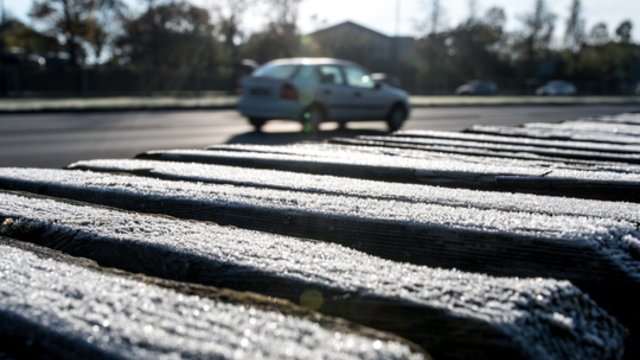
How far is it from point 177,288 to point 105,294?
95 millimetres

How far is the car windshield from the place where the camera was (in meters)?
14.6

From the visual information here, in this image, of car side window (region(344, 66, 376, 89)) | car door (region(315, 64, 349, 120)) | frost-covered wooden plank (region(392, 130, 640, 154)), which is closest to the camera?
frost-covered wooden plank (region(392, 130, 640, 154))

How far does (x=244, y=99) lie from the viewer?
1473cm

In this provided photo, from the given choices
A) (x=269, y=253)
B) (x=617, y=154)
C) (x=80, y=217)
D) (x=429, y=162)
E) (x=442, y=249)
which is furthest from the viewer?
(x=617, y=154)

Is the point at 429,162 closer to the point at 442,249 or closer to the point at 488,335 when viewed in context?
the point at 442,249

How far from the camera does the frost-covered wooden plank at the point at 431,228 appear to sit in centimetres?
111

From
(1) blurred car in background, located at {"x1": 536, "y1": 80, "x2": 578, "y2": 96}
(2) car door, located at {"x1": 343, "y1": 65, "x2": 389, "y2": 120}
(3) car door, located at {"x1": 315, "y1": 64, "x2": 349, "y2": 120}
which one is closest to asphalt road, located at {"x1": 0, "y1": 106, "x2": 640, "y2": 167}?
(3) car door, located at {"x1": 315, "y1": 64, "x2": 349, "y2": 120}

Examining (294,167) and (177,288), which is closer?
(177,288)

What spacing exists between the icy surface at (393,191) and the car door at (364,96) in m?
13.3

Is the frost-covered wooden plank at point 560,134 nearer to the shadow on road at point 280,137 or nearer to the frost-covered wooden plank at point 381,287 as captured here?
the frost-covered wooden plank at point 381,287

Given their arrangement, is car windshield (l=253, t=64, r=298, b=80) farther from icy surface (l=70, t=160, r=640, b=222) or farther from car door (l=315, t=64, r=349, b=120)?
icy surface (l=70, t=160, r=640, b=222)

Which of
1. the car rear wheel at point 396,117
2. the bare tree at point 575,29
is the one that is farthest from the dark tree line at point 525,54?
the car rear wheel at point 396,117

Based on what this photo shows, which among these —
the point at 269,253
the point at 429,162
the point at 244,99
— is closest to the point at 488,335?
the point at 269,253

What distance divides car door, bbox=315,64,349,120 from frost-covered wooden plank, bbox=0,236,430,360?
13759 mm
